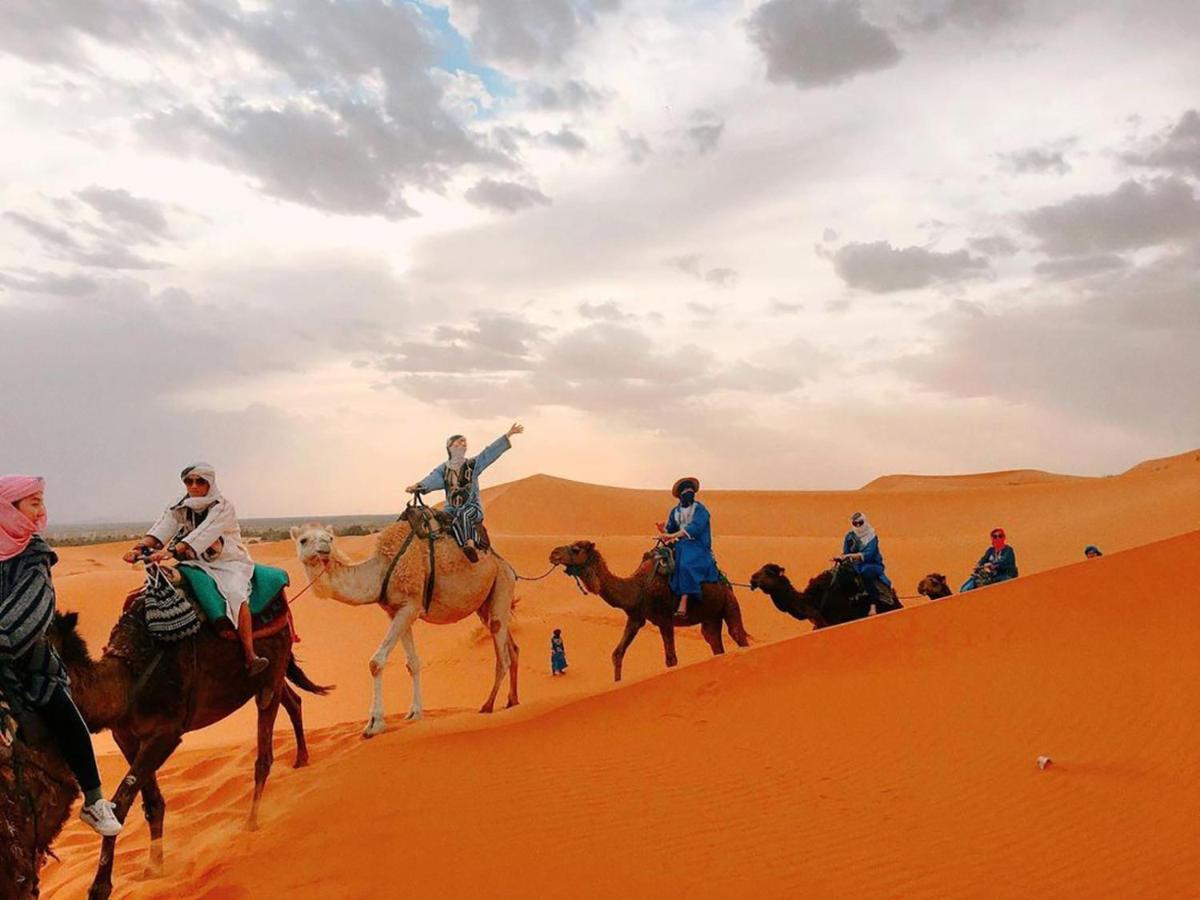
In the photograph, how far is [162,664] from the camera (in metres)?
5.59

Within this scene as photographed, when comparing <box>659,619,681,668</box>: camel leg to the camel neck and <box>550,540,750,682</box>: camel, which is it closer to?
<box>550,540,750,682</box>: camel

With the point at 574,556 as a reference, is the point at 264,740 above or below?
below

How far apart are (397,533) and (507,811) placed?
4.33 m

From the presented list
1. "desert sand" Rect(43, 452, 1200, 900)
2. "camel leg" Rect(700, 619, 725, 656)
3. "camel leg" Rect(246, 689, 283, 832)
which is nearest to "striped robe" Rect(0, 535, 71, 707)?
"desert sand" Rect(43, 452, 1200, 900)

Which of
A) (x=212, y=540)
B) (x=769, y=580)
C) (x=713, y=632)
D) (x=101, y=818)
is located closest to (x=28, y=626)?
(x=101, y=818)

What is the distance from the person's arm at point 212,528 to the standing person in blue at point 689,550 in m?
6.22

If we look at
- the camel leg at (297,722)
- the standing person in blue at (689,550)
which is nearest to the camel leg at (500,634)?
the standing person in blue at (689,550)

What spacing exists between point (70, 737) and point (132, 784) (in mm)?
1473

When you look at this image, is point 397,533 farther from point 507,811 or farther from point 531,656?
point 531,656

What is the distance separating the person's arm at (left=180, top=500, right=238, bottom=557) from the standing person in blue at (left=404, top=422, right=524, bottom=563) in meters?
3.50

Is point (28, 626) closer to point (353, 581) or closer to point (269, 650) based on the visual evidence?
point (269, 650)

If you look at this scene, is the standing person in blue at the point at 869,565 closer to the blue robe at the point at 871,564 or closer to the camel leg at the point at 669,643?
the blue robe at the point at 871,564

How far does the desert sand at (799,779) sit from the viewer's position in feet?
15.7

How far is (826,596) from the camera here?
11883 mm
